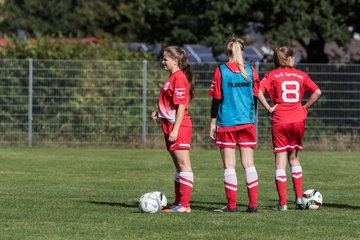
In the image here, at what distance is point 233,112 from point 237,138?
0.30 metres

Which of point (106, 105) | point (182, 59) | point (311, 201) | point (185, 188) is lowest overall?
point (311, 201)

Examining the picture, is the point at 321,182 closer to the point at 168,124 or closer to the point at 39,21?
the point at 168,124

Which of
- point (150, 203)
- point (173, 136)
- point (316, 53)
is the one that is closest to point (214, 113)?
point (173, 136)

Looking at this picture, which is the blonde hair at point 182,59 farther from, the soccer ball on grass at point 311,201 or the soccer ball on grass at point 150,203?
the soccer ball on grass at point 311,201

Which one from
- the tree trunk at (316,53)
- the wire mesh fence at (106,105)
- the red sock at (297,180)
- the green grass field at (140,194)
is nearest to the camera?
the green grass field at (140,194)

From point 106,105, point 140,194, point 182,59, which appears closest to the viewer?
point 182,59

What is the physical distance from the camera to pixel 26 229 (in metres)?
9.27

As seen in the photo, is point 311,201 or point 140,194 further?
point 140,194

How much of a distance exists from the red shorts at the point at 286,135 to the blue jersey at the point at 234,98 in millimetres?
894

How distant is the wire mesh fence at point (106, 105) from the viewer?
82.1 ft

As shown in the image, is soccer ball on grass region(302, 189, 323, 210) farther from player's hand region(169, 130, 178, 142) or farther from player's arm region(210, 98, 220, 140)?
player's hand region(169, 130, 178, 142)

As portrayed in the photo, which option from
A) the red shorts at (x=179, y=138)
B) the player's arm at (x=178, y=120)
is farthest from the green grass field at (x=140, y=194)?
the player's arm at (x=178, y=120)

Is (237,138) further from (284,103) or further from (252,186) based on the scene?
(284,103)

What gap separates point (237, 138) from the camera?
10.8 meters
